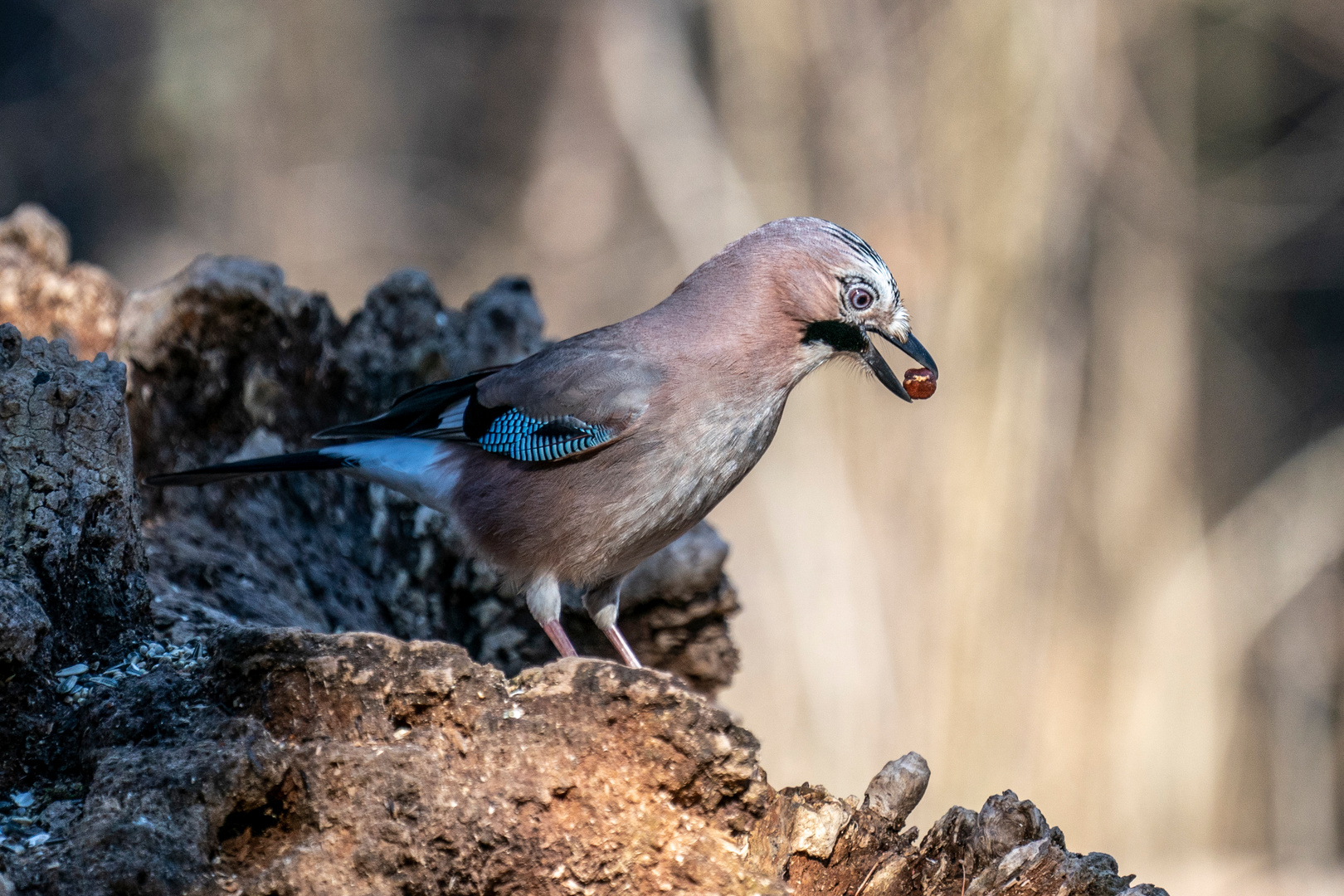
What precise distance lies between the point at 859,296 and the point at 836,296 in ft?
0.20

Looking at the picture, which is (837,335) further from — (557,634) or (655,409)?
(557,634)

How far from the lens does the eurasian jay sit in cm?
326

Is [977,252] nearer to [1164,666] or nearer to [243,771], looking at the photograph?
[1164,666]

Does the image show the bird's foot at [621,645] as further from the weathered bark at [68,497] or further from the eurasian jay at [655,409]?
the weathered bark at [68,497]

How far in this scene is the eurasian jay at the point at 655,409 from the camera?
3256mm

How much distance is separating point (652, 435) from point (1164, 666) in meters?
5.54

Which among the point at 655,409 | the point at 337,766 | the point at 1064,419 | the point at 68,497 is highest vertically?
the point at 1064,419

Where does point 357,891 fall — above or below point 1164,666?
below

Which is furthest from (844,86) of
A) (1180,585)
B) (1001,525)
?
(1180,585)

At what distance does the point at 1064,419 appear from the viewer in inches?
307

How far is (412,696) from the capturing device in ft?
7.05

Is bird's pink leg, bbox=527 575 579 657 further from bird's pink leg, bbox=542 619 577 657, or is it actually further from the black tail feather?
the black tail feather

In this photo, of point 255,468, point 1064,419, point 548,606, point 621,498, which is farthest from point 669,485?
point 1064,419

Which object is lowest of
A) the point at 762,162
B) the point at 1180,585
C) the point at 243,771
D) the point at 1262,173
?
the point at 243,771
